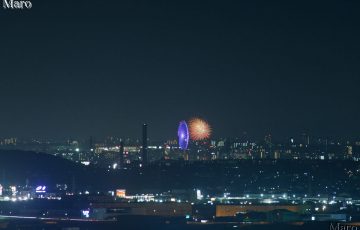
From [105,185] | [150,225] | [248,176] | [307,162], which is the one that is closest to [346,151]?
[307,162]

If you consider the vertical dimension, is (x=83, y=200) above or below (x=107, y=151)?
below

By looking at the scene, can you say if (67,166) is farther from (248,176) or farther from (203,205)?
(203,205)

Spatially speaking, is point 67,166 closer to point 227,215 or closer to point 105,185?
point 105,185

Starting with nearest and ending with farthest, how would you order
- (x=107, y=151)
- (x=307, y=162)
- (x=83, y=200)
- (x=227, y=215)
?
1. (x=227, y=215)
2. (x=83, y=200)
3. (x=307, y=162)
4. (x=107, y=151)

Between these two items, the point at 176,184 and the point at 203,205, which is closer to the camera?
the point at 203,205

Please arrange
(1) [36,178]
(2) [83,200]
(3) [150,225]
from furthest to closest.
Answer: (1) [36,178]
(2) [83,200]
(3) [150,225]

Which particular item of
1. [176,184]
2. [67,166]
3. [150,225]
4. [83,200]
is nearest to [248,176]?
[176,184]

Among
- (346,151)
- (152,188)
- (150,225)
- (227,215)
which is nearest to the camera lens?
(150,225)

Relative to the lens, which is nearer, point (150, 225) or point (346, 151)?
point (150, 225)

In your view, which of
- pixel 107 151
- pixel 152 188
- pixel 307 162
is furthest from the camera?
pixel 107 151
